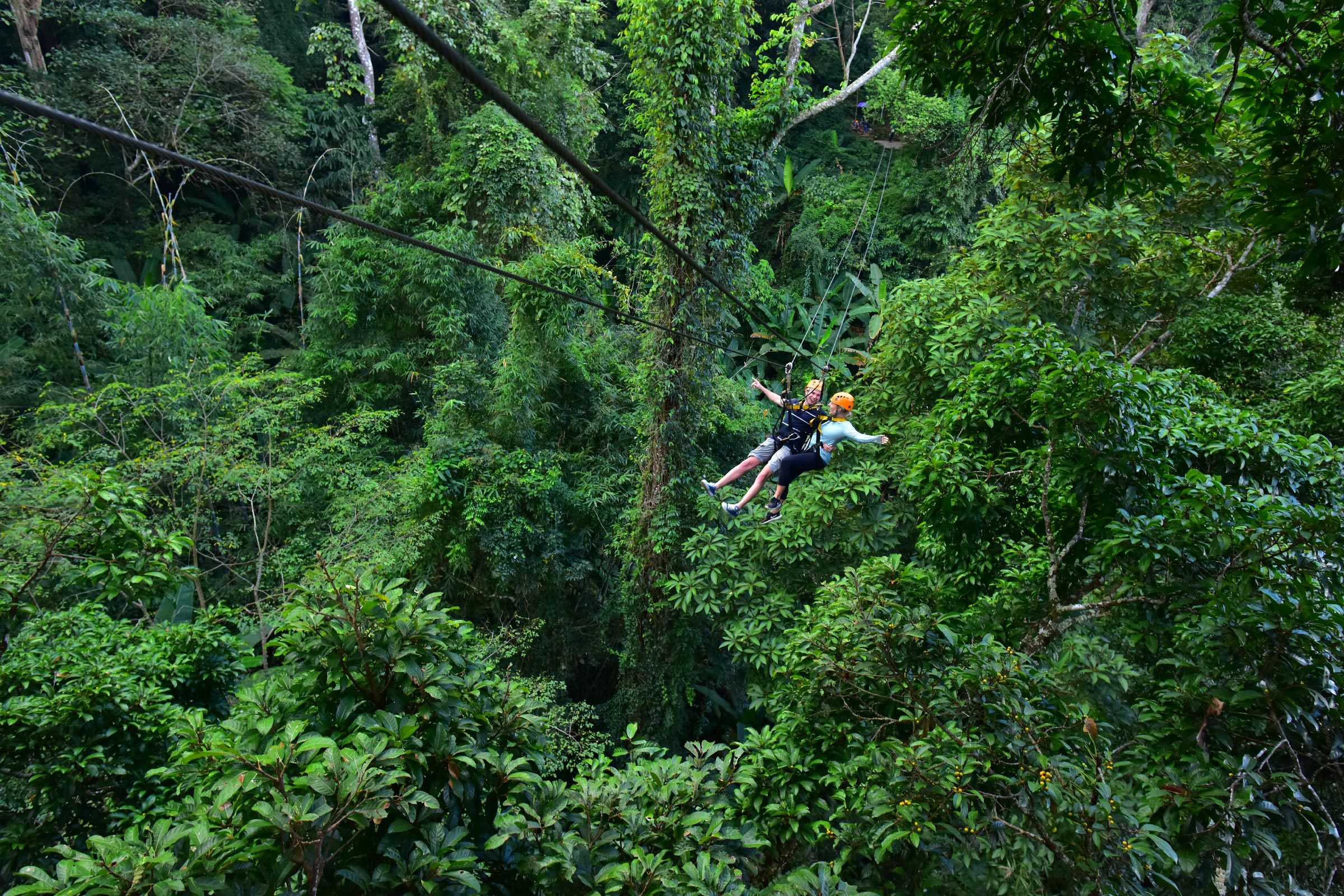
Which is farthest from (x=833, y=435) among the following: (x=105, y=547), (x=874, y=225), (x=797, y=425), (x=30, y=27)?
(x=30, y=27)

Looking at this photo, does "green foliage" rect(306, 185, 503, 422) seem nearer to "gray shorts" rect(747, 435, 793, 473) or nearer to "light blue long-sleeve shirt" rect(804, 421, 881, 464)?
"gray shorts" rect(747, 435, 793, 473)

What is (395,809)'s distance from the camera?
1.85m

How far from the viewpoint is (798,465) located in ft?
16.7

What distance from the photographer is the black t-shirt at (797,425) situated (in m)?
4.85

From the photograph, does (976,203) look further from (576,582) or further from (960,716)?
(960,716)

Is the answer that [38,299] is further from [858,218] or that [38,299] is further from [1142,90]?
[858,218]

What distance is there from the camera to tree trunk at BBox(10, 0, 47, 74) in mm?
9648

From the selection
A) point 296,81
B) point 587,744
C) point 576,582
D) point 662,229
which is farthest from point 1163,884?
point 296,81

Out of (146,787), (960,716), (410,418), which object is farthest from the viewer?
(410,418)

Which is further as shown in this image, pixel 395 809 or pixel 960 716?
pixel 960 716

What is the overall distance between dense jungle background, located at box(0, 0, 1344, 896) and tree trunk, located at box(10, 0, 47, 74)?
0.31ft

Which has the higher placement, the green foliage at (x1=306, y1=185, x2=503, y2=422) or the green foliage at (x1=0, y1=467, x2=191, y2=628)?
the green foliage at (x1=0, y1=467, x2=191, y2=628)

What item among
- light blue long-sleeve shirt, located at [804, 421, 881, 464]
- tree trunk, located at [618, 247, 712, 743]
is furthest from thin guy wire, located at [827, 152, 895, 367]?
light blue long-sleeve shirt, located at [804, 421, 881, 464]

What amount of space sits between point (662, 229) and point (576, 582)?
4222 mm
